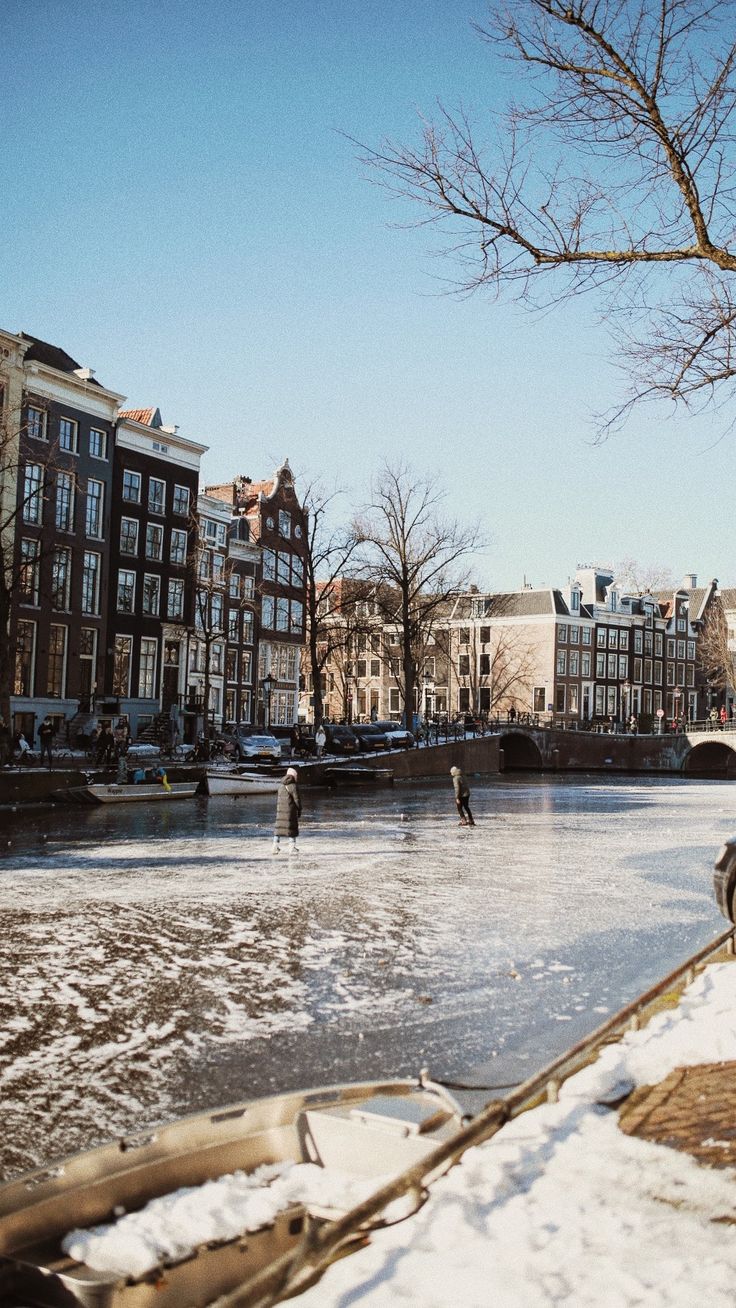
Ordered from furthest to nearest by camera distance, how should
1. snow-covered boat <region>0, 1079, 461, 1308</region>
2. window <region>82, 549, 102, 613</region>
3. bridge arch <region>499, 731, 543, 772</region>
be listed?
1. bridge arch <region>499, 731, 543, 772</region>
2. window <region>82, 549, 102, 613</region>
3. snow-covered boat <region>0, 1079, 461, 1308</region>

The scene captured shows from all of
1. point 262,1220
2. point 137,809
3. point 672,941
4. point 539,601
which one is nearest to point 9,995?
point 262,1220

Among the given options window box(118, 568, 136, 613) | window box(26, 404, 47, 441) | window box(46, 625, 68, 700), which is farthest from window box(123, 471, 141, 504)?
window box(46, 625, 68, 700)

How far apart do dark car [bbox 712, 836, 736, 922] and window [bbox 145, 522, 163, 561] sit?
140 feet

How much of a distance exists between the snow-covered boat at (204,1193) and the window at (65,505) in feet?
141

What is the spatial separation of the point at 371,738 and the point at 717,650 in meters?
33.4

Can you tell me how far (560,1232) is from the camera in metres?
4.21

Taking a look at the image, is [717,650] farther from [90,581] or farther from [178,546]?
[90,581]

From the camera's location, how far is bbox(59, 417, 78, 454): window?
152 ft

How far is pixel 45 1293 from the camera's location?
367 cm

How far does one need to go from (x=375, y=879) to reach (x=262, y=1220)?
12.8 metres

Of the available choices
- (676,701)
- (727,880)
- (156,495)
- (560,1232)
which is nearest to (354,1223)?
(560,1232)

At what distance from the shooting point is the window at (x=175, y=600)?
52.3 metres

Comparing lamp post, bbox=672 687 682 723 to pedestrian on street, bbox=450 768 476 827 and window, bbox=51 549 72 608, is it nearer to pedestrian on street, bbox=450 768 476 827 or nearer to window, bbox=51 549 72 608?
window, bbox=51 549 72 608

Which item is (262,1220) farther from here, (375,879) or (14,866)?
(14,866)
